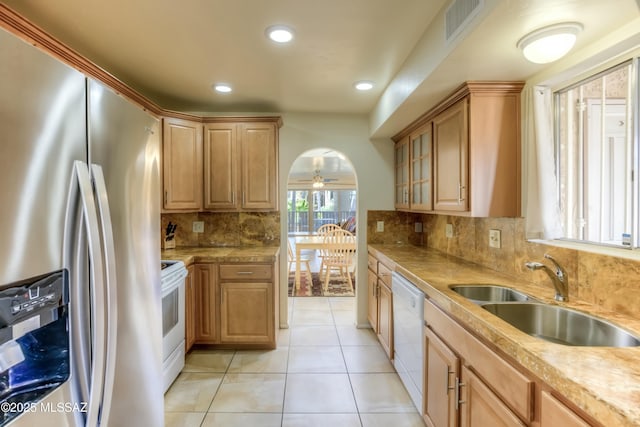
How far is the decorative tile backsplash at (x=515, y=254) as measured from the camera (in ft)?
4.19

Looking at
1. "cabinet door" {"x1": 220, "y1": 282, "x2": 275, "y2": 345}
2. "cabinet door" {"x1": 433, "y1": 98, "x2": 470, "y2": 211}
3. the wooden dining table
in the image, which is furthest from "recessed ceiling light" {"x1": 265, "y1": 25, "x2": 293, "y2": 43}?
the wooden dining table

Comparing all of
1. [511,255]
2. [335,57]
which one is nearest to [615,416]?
[511,255]

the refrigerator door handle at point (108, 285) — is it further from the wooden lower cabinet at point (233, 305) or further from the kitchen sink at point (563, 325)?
the wooden lower cabinet at point (233, 305)

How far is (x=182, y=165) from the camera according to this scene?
296cm

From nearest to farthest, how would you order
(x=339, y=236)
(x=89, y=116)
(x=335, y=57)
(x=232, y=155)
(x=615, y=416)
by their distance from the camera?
(x=615, y=416), (x=89, y=116), (x=335, y=57), (x=232, y=155), (x=339, y=236)

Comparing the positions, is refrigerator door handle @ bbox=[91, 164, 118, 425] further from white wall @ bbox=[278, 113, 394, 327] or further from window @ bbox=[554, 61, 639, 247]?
white wall @ bbox=[278, 113, 394, 327]

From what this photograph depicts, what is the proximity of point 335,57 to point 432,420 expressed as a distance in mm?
2281

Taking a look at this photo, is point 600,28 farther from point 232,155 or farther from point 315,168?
point 315,168

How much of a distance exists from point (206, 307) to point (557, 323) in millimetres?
2555

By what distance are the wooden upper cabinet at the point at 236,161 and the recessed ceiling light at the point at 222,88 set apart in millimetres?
411

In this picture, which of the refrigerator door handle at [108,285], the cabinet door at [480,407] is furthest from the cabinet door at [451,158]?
the refrigerator door handle at [108,285]

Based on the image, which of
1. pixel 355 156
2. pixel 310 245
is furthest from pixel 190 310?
pixel 310 245

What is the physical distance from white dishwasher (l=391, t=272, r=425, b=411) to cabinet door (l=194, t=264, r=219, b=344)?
1.58 m

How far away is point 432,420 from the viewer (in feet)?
5.59
